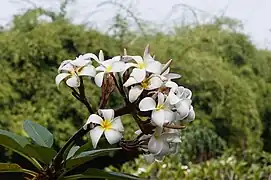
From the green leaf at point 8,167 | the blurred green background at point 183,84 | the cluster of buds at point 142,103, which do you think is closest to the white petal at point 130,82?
the cluster of buds at point 142,103

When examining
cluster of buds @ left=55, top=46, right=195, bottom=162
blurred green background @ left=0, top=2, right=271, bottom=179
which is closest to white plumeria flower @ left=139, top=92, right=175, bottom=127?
cluster of buds @ left=55, top=46, right=195, bottom=162

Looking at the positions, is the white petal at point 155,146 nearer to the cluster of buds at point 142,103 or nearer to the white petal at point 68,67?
the cluster of buds at point 142,103

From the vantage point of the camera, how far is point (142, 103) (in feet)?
2.19

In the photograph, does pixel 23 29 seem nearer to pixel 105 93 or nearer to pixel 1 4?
pixel 1 4

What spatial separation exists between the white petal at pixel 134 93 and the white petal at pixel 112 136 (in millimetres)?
44

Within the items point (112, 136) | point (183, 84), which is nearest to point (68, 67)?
point (112, 136)

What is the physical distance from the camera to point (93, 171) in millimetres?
768

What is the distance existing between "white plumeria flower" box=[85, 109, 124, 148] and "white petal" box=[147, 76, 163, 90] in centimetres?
6

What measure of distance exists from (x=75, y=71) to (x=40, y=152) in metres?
0.11

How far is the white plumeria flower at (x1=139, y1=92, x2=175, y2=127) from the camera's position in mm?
663

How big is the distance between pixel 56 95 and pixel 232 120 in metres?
1.42

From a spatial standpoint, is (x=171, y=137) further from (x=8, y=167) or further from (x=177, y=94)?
(x=8, y=167)

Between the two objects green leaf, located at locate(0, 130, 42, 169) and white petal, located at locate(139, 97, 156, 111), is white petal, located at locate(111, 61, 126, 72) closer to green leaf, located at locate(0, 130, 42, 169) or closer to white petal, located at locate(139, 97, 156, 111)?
white petal, located at locate(139, 97, 156, 111)

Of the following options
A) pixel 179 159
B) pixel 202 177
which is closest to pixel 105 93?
pixel 202 177
